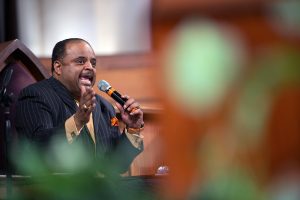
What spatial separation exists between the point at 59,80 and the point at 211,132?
236 cm

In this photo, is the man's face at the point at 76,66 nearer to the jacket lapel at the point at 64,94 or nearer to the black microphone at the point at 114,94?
the jacket lapel at the point at 64,94

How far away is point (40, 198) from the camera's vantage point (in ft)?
1.30

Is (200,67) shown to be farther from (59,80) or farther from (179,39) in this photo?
(59,80)

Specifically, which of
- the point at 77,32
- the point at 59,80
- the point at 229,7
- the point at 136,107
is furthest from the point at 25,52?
the point at 229,7

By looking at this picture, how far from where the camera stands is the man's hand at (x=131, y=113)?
229cm

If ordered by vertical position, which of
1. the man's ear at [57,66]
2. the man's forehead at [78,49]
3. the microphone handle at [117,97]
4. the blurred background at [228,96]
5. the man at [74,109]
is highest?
the blurred background at [228,96]

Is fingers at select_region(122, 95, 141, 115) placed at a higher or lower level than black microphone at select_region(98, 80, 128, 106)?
lower

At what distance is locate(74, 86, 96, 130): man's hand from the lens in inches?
88.1

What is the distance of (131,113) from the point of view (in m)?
2.38

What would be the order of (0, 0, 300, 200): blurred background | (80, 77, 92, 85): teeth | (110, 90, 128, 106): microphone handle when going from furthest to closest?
(80, 77, 92, 85): teeth, (110, 90, 128, 106): microphone handle, (0, 0, 300, 200): blurred background

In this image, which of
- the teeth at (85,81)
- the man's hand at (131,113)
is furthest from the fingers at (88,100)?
the teeth at (85,81)

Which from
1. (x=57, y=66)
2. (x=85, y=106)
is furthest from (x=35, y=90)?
(x=85, y=106)

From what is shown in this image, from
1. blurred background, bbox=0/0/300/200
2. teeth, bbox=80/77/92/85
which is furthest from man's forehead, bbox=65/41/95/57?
blurred background, bbox=0/0/300/200

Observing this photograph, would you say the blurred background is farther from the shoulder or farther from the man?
the shoulder
